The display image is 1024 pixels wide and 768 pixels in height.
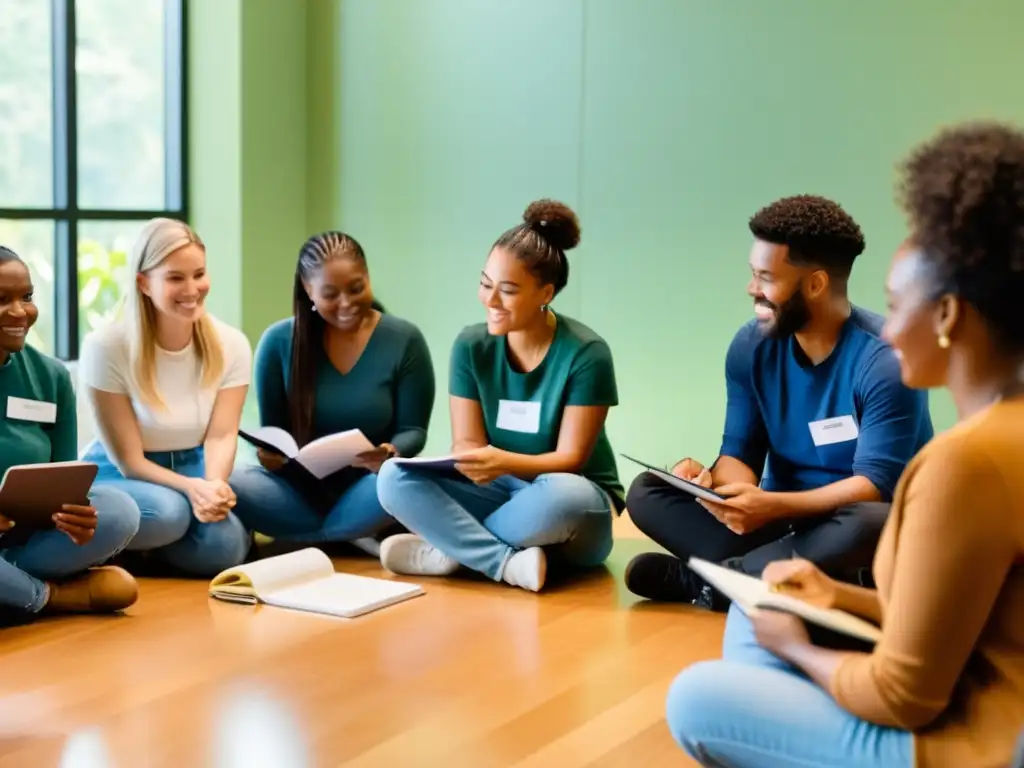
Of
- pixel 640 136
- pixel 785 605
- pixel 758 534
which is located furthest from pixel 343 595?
pixel 640 136

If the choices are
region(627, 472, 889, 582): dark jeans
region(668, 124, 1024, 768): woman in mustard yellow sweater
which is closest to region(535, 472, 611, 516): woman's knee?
region(627, 472, 889, 582): dark jeans

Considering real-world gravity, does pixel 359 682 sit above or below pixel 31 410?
below

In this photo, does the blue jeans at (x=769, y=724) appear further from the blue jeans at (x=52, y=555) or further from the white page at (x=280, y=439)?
the white page at (x=280, y=439)

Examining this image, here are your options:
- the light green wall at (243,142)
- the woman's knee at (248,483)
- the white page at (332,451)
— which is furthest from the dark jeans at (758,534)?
the light green wall at (243,142)

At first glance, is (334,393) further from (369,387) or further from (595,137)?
(595,137)

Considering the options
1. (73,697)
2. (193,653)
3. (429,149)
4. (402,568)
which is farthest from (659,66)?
(73,697)

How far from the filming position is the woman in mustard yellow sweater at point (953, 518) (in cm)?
137

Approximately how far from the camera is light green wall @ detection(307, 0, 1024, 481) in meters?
4.57

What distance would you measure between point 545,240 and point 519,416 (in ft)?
1.71

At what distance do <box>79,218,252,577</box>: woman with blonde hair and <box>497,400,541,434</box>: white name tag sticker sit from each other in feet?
2.62

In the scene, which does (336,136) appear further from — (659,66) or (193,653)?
(193,653)

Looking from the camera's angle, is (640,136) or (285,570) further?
(640,136)

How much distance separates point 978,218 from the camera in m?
1.41

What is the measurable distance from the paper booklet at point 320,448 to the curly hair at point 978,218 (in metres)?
2.50
